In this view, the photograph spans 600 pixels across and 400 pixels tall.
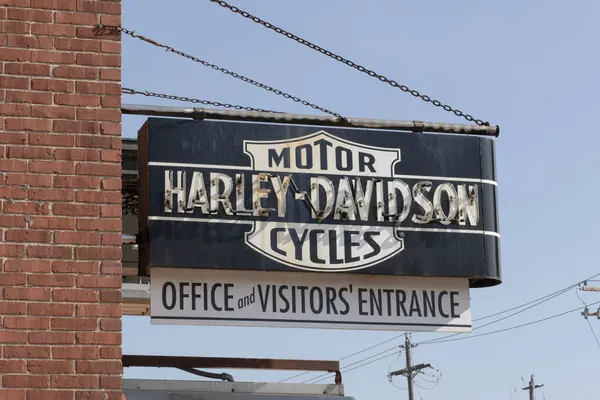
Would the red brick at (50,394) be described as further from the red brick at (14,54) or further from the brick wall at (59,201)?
the red brick at (14,54)

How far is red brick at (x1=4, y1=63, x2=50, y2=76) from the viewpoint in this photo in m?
6.58

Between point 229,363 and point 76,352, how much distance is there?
5.72ft

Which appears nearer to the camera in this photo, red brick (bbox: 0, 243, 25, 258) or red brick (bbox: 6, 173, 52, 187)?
red brick (bbox: 0, 243, 25, 258)

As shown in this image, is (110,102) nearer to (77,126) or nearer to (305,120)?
(77,126)

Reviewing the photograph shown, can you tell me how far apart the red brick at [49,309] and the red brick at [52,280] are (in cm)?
11

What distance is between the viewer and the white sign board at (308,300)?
7406 mm

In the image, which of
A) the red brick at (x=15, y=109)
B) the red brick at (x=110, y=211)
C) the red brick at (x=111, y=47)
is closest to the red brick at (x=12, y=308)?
the red brick at (x=110, y=211)

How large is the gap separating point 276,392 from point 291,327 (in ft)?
1.60

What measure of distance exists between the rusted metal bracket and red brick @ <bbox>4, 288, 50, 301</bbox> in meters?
1.35

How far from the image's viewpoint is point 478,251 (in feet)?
25.9

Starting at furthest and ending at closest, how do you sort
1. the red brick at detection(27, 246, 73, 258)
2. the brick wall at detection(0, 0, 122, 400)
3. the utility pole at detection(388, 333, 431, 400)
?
the utility pole at detection(388, 333, 431, 400)
the red brick at detection(27, 246, 73, 258)
the brick wall at detection(0, 0, 122, 400)

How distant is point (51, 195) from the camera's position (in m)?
6.39

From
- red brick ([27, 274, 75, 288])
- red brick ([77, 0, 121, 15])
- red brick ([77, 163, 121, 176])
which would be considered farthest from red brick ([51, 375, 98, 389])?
red brick ([77, 0, 121, 15])

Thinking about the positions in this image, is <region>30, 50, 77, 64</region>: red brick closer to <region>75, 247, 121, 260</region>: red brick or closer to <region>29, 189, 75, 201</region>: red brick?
<region>29, 189, 75, 201</region>: red brick
